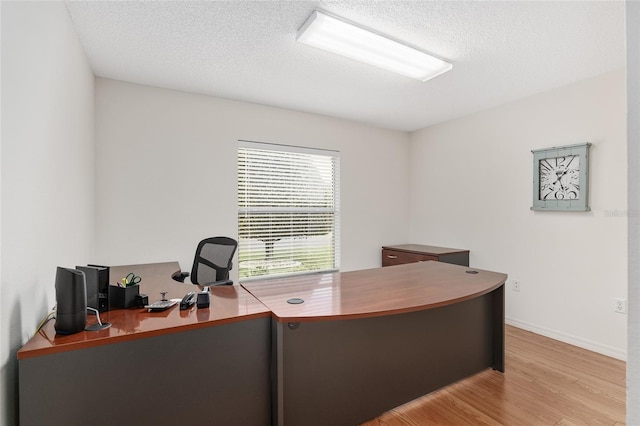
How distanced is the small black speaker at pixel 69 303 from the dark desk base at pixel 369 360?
2.75 feet

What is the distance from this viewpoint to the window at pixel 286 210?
12.2 feet

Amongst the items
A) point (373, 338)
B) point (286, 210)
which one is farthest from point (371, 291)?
point (286, 210)

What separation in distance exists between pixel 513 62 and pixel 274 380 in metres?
3.01

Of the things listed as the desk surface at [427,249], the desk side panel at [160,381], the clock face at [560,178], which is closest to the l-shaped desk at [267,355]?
the desk side panel at [160,381]

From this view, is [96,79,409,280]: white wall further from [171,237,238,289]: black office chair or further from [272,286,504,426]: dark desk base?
[272,286,504,426]: dark desk base

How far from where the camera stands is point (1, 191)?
1.11m

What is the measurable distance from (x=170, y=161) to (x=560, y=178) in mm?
3997

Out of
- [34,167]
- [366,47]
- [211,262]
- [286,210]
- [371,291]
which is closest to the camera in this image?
[34,167]

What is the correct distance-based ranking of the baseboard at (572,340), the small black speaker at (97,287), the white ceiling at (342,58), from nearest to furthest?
the small black speaker at (97,287) < the white ceiling at (342,58) < the baseboard at (572,340)

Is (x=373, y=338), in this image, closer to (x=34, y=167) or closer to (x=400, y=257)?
(x=34, y=167)

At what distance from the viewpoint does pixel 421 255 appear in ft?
13.2

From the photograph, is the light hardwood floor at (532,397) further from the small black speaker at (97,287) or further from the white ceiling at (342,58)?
the white ceiling at (342,58)

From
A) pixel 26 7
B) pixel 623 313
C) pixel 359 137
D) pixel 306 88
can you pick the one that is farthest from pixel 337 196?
pixel 26 7

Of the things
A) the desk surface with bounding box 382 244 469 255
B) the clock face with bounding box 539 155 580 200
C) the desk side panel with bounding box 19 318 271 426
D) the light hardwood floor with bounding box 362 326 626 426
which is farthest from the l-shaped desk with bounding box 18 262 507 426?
the desk surface with bounding box 382 244 469 255
